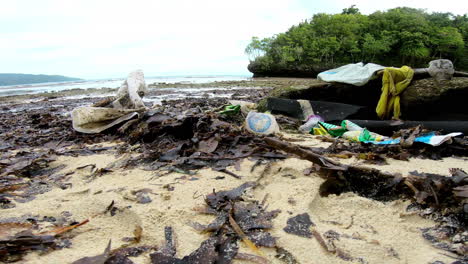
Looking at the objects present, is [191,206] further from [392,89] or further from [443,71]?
[443,71]

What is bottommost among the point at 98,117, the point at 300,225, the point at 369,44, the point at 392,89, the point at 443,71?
the point at 300,225

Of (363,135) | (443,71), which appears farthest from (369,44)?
(363,135)

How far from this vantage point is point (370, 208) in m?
1.72

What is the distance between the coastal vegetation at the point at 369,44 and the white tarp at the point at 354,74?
34.8m

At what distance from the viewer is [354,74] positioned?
4953 millimetres

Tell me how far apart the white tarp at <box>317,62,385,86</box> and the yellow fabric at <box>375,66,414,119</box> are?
9.7 inches

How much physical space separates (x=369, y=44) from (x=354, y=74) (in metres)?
40.9

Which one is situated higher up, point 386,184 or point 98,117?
point 98,117

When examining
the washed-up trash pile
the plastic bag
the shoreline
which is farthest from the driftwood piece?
the plastic bag

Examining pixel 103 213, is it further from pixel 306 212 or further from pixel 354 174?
pixel 354 174

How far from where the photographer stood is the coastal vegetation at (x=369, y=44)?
39781mm

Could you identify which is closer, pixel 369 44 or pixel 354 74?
pixel 354 74

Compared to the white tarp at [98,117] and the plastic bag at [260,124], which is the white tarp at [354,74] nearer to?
the plastic bag at [260,124]

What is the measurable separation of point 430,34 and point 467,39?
637cm
